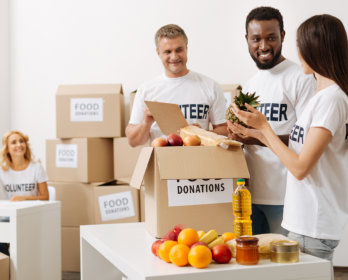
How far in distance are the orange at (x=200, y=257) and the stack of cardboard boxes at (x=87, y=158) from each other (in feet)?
7.66

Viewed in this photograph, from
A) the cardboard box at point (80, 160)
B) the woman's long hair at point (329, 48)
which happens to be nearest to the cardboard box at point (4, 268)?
the cardboard box at point (80, 160)

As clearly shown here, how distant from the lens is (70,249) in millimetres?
3539

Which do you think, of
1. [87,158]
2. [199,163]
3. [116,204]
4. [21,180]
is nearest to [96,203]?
[116,204]

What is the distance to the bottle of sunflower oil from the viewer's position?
143 centimetres

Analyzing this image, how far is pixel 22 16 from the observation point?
13.4 ft

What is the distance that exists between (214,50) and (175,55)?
164 centimetres

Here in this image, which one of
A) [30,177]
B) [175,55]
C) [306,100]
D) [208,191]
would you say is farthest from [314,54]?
[30,177]

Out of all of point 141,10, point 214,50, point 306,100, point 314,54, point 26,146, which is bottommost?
point 26,146

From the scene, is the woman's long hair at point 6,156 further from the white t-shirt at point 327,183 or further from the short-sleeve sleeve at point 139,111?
the white t-shirt at point 327,183

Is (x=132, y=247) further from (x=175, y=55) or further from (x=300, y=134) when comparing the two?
(x=175, y=55)

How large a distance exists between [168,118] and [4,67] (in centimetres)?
291

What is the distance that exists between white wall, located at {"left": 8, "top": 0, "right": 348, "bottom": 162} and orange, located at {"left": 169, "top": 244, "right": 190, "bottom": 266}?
274cm

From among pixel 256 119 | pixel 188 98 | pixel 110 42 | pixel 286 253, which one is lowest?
pixel 286 253

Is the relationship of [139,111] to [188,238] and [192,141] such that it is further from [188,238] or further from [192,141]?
[188,238]
